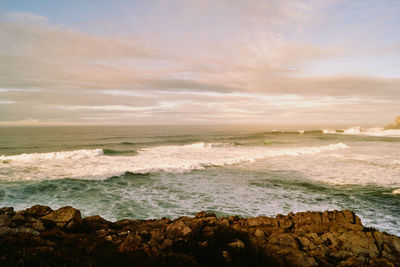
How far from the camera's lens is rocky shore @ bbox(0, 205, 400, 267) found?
20.4 ft

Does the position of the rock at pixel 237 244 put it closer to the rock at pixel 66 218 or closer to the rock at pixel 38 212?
the rock at pixel 66 218

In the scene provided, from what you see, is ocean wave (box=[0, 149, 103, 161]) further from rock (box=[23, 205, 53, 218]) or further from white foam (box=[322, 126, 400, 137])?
white foam (box=[322, 126, 400, 137])

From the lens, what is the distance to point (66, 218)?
8.12 metres

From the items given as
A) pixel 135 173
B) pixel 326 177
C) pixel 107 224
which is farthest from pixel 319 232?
pixel 135 173

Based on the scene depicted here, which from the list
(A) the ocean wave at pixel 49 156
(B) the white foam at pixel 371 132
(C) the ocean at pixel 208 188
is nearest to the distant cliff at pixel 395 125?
(B) the white foam at pixel 371 132

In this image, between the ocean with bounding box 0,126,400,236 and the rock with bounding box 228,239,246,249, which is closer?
the rock with bounding box 228,239,246,249

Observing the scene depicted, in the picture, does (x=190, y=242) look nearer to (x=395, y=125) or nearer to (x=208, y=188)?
(x=208, y=188)

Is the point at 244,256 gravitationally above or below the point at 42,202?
above

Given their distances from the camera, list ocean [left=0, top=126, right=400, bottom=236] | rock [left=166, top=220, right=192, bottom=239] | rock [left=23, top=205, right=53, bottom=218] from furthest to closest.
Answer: ocean [left=0, top=126, right=400, bottom=236] → rock [left=23, top=205, right=53, bottom=218] → rock [left=166, top=220, right=192, bottom=239]

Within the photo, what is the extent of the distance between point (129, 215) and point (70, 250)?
21.2ft

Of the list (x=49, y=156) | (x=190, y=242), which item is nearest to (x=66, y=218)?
(x=190, y=242)

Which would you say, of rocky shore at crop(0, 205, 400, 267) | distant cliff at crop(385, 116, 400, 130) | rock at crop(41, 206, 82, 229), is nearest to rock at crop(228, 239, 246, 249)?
rocky shore at crop(0, 205, 400, 267)

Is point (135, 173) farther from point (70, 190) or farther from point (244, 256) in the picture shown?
point (244, 256)

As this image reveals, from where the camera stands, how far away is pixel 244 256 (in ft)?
22.0
